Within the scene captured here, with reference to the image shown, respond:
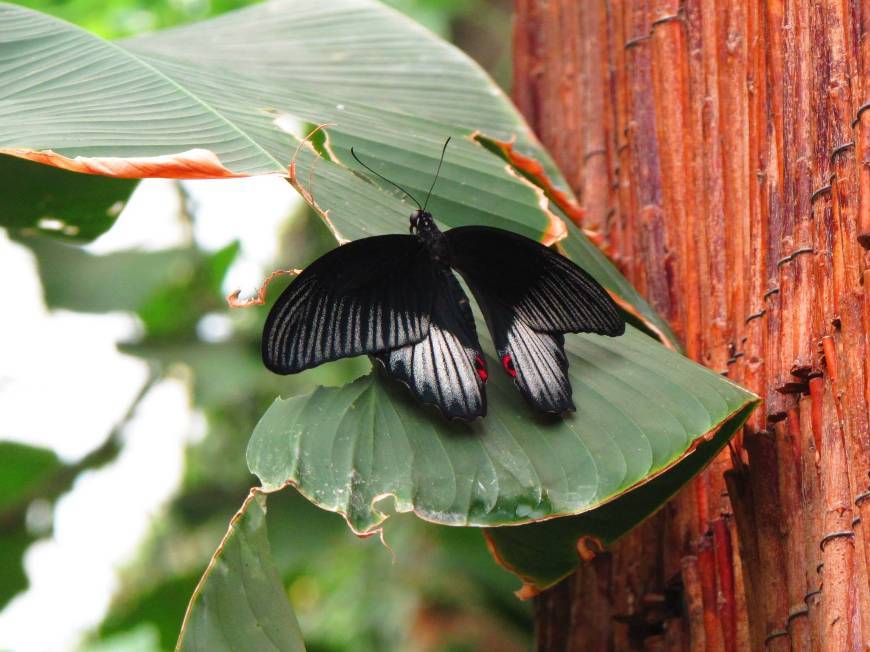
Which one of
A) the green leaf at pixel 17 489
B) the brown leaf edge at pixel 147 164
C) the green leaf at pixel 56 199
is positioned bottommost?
the green leaf at pixel 17 489

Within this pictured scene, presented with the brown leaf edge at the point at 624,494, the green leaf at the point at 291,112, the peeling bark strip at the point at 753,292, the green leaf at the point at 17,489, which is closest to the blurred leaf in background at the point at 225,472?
the green leaf at the point at 17,489

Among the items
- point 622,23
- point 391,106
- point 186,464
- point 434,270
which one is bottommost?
point 186,464

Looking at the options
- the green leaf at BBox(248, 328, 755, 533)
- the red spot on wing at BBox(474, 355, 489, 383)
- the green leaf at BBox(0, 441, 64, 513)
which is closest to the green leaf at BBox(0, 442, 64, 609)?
the green leaf at BBox(0, 441, 64, 513)

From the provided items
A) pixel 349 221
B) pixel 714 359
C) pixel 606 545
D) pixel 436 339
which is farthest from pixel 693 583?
pixel 349 221

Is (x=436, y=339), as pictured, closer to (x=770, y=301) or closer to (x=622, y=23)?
(x=770, y=301)

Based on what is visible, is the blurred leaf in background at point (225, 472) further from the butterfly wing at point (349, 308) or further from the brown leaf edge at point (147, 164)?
the butterfly wing at point (349, 308)
